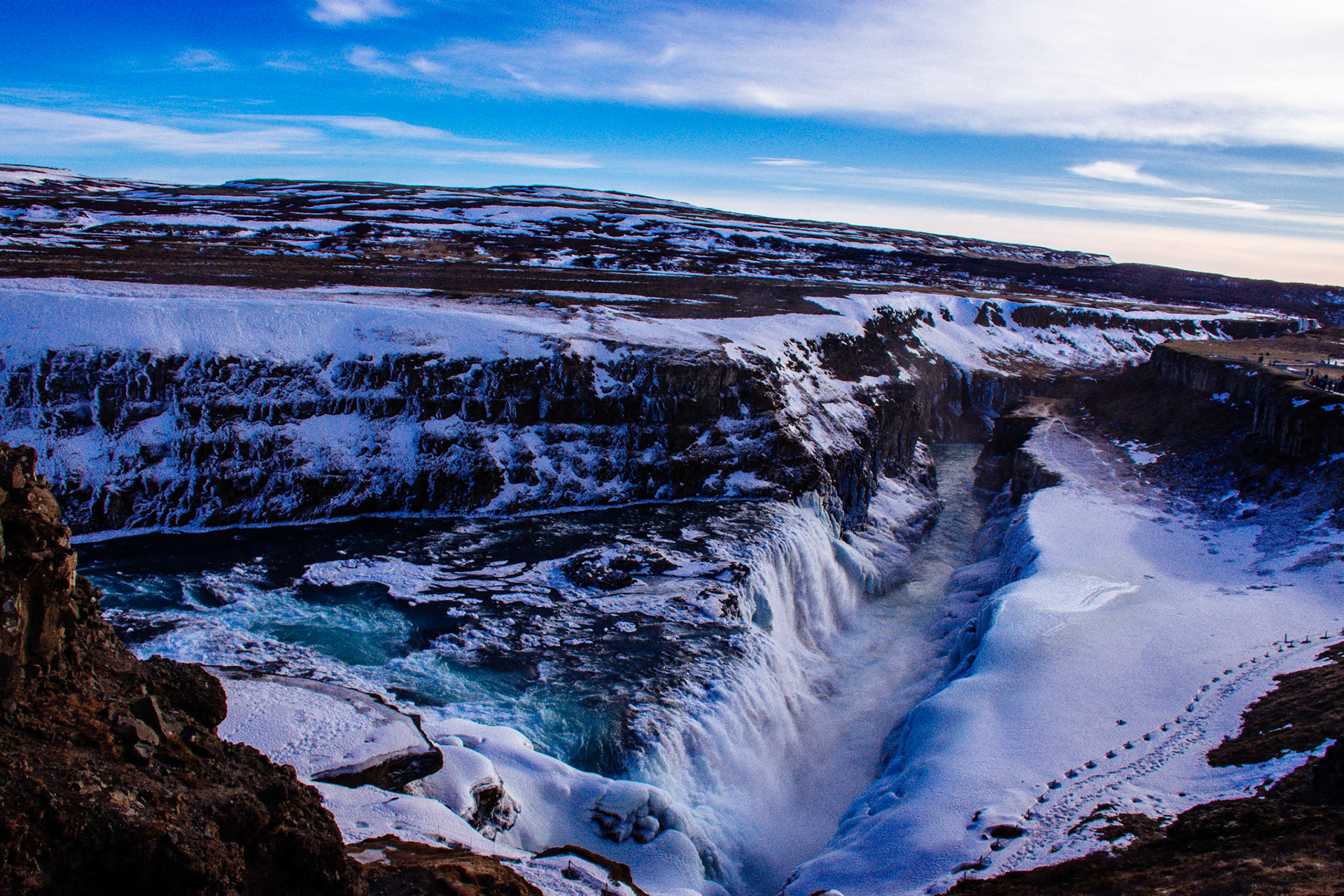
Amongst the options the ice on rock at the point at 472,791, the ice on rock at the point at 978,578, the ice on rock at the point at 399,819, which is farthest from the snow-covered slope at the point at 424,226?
the ice on rock at the point at 399,819

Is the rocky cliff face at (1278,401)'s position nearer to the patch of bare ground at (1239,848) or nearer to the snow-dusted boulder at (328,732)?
the patch of bare ground at (1239,848)

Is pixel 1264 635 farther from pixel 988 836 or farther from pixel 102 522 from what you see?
pixel 102 522

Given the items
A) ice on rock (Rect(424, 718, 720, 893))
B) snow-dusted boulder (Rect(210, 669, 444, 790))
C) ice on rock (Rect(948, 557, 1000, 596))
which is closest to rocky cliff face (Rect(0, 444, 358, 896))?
snow-dusted boulder (Rect(210, 669, 444, 790))

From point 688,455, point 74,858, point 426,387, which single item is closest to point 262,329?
point 426,387

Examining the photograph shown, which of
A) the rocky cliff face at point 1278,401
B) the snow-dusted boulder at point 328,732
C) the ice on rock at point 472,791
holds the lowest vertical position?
the ice on rock at point 472,791

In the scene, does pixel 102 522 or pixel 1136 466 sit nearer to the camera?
pixel 102 522

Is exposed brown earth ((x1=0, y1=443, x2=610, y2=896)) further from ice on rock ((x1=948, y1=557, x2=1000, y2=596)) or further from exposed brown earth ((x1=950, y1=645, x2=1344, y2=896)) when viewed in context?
ice on rock ((x1=948, y1=557, x2=1000, y2=596))
